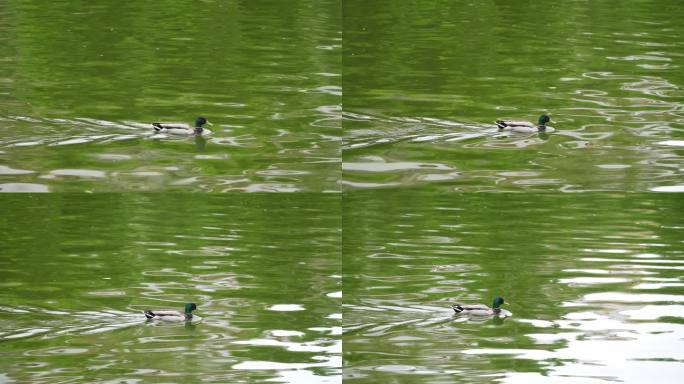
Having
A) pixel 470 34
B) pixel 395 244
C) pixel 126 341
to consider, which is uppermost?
pixel 470 34

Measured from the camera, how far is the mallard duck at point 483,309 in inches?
255

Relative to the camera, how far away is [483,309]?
21.3ft

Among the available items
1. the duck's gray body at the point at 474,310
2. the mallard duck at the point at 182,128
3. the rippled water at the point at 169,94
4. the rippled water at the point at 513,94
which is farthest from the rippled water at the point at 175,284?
the duck's gray body at the point at 474,310

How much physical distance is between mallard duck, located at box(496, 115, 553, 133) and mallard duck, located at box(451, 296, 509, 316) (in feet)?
2.80

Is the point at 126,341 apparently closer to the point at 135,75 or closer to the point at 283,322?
the point at 283,322

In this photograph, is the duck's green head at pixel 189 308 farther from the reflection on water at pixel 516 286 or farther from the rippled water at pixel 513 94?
the rippled water at pixel 513 94

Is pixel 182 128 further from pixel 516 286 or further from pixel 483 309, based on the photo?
pixel 516 286

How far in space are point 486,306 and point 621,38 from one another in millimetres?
1556

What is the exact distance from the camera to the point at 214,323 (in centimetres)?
660

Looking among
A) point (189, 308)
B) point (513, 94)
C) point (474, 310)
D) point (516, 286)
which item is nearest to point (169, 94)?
point (189, 308)

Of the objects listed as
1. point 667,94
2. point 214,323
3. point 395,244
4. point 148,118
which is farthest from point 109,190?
point 667,94

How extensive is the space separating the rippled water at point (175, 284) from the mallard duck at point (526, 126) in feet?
3.07

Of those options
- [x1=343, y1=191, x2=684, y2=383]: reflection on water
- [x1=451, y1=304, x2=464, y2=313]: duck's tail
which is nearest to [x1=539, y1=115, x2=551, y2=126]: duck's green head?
[x1=343, y1=191, x2=684, y2=383]: reflection on water

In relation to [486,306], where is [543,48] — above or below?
above
